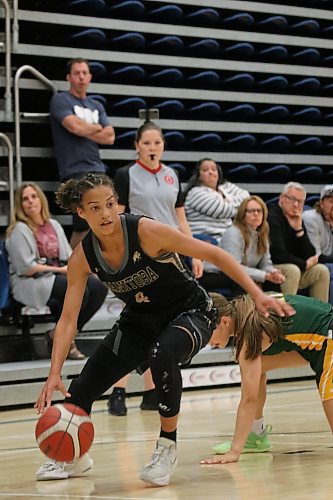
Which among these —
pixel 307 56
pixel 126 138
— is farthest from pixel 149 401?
pixel 307 56

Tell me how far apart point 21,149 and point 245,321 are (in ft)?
15.4

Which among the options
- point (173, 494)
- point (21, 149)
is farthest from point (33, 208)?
point (173, 494)

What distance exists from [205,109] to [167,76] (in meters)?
0.57

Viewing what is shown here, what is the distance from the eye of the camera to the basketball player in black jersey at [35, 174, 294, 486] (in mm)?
3980

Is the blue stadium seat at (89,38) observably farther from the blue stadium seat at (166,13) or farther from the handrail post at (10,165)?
the handrail post at (10,165)

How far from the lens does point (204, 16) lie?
33.3ft

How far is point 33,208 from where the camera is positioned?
24.2ft

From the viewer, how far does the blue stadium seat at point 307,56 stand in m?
10.9

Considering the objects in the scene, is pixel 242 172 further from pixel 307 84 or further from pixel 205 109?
pixel 307 84

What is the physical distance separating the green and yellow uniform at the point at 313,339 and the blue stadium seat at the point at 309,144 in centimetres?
637

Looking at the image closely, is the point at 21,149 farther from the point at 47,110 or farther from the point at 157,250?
the point at 157,250

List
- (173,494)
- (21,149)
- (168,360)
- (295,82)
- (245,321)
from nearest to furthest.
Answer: (173,494) → (168,360) → (245,321) → (21,149) → (295,82)

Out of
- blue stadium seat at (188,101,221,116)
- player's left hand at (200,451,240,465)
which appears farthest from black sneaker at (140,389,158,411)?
blue stadium seat at (188,101,221,116)

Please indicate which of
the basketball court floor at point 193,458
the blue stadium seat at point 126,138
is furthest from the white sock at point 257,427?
the blue stadium seat at point 126,138
